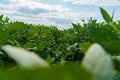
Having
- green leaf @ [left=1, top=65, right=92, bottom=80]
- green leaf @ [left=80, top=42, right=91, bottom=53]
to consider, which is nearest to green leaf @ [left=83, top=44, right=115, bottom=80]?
green leaf @ [left=1, top=65, right=92, bottom=80]

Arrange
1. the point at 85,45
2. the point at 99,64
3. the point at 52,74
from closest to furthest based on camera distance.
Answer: the point at 52,74 → the point at 99,64 → the point at 85,45

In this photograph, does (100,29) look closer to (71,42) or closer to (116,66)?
(116,66)

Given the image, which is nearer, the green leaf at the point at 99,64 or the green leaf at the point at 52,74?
the green leaf at the point at 52,74

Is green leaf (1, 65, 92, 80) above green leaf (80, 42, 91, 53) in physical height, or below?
above

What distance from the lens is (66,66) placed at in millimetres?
372

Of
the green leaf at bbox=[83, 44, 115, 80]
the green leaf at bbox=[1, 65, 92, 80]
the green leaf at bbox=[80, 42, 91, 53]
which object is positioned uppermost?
the green leaf at bbox=[1, 65, 92, 80]

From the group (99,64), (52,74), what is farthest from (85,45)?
(52,74)

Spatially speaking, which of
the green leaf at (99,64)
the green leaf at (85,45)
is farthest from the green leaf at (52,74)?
the green leaf at (85,45)

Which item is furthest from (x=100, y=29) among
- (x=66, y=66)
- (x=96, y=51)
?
(x=66, y=66)


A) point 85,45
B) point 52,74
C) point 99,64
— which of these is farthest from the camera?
point 85,45

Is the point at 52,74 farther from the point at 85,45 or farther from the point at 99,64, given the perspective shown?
the point at 85,45

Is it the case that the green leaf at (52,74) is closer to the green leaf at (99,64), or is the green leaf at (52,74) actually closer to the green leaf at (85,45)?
the green leaf at (99,64)

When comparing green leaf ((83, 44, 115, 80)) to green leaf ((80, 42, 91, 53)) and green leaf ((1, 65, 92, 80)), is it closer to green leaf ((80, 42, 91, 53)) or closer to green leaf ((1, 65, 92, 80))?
green leaf ((1, 65, 92, 80))

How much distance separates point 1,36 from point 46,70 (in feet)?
3.33
